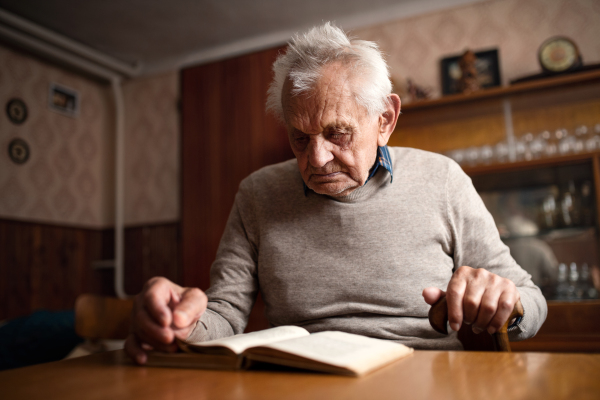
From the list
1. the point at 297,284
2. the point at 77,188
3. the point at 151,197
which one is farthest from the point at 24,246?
the point at 297,284

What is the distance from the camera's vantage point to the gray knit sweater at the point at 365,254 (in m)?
1.11

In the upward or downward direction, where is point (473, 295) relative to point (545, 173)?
downward

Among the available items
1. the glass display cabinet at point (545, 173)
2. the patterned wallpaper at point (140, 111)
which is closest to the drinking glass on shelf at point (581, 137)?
the glass display cabinet at point (545, 173)

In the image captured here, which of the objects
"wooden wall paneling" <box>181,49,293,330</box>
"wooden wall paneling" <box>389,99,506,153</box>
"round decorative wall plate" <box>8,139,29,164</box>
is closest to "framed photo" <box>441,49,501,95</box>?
"wooden wall paneling" <box>389,99,506,153</box>

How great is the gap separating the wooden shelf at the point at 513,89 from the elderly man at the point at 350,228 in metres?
1.60

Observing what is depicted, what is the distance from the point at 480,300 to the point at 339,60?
2.19 ft

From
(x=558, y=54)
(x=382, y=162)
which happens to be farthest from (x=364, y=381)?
(x=558, y=54)

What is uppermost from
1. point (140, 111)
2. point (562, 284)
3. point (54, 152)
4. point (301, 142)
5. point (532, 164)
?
point (140, 111)

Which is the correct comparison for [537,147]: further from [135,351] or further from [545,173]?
[135,351]

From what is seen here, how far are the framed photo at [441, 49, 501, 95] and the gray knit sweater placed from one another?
187 cm

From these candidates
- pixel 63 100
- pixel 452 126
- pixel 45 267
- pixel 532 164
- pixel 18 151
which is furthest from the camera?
pixel 63 100

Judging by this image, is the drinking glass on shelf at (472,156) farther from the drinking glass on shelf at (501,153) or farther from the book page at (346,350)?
the book page at (346,350)

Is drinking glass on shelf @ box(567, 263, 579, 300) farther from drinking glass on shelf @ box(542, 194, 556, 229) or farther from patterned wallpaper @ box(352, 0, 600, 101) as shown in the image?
patterned wallpaper @ box(352, 0, 600, 101)

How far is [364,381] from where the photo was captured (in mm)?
584
